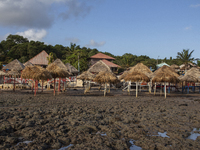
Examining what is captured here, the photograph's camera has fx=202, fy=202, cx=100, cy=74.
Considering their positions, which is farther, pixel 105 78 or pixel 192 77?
pixel 192 77

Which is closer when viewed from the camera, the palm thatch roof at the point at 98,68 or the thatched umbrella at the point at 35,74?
the thatched umbrella at the point at 35,74

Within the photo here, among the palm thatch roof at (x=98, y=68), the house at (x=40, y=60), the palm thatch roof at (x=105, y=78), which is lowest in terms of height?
the palm thatch roof at (x=105, y=78)

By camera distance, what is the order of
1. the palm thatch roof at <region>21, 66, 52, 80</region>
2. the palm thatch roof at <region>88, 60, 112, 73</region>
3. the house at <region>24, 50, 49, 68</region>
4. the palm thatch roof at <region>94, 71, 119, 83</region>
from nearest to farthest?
the palm thatch roof at <region>21, 66, 52, 80</region>, the palm thatch roof at <region>94, 71, 119, 83</region>, the palm thatch roof at <region>88, 60, 112, 73</region>, the house at <region>24, 50, 49, 68</region>

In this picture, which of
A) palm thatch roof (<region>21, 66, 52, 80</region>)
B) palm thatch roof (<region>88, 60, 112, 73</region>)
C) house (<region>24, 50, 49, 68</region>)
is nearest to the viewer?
palm thatch roof (<region>21, 66, 52, 80</region>)

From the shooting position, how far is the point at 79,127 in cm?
635

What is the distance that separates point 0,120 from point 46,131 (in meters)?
2.03

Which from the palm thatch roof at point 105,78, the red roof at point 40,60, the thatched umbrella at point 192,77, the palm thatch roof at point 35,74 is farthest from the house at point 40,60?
the thatched umbrella at point 192,77

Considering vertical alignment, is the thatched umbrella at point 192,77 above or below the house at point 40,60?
below

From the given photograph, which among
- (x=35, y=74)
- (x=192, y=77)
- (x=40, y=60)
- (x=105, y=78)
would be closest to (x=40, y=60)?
(x=40, y=60)

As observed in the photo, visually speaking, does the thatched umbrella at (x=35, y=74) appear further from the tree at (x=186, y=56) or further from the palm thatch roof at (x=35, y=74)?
the tree at (x=186, y=56)

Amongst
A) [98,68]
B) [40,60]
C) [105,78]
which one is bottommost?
[105,78]

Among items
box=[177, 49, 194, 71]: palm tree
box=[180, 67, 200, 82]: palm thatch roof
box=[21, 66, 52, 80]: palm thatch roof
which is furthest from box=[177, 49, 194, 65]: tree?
box=[21, 66, 52, 80]: palm thatch roof

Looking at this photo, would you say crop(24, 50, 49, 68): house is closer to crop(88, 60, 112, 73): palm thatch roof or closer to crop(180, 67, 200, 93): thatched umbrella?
crop(88, 60, 112, 73): palm thatch roof

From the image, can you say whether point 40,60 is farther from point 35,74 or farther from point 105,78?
point 105,78
